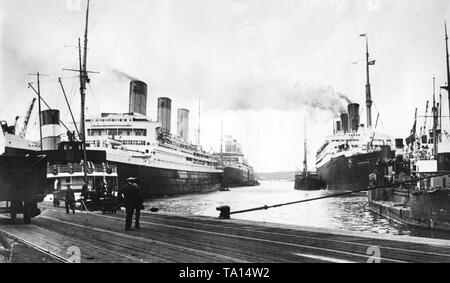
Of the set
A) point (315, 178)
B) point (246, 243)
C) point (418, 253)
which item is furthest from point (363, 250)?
point (315, 178)

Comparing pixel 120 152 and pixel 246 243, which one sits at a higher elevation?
pixel 120 152

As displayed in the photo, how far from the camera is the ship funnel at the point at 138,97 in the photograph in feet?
149

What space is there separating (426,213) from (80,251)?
15.3 meters

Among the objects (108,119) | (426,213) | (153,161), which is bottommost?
(426,213)

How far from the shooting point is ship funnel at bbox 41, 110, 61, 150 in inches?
1433

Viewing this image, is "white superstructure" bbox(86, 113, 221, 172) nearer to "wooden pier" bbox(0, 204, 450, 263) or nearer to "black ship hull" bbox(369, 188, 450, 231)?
"black ship hull" bbox(369, 188, 450, 231)

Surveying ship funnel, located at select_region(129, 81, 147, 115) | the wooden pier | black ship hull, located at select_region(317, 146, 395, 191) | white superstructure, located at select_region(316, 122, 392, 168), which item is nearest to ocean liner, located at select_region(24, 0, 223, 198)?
ship funnel, located at select_region(129, 81, 147, 115)

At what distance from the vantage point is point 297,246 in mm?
6297

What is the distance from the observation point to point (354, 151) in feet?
174

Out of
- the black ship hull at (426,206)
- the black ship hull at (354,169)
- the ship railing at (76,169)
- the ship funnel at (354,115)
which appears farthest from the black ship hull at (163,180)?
the ship funnel at (354,115)

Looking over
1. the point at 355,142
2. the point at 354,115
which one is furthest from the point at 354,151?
the point at 354,115

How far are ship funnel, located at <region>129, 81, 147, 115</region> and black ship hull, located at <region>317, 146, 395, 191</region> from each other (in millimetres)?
27477
